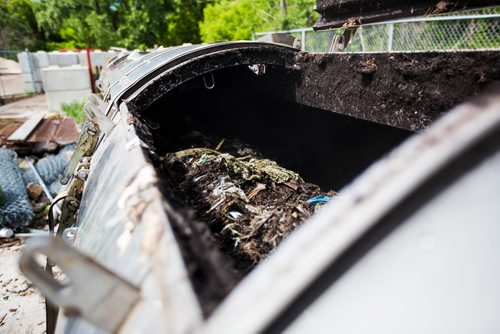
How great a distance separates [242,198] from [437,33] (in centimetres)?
756

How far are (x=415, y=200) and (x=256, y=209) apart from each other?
155cm

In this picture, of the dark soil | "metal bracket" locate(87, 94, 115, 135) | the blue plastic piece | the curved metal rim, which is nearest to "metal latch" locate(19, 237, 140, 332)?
the dark soil

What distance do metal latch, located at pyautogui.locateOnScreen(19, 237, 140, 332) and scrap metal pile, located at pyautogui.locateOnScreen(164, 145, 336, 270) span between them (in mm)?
809

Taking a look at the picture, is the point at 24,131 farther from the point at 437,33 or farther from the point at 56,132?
the point at 437,33

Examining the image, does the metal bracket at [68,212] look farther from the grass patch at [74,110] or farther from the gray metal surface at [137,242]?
the grass patch at [74,110]

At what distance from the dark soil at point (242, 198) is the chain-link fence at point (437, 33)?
4.91 metres

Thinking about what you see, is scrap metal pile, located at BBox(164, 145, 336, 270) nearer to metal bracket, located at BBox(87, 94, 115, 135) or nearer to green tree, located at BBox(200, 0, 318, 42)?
metal bracket, located at BBox(87, 94, 115, 135)

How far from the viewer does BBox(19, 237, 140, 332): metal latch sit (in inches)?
24.9

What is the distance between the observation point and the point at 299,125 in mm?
3281

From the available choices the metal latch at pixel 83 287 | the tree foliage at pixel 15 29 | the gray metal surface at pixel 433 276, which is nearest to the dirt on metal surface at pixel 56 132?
the metal latch at pixel 83 287

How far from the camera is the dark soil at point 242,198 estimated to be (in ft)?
5.60

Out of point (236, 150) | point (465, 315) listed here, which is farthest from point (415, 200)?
point (236, 150)

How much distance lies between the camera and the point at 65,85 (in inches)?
399

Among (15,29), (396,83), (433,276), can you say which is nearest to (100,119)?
(433,276)
